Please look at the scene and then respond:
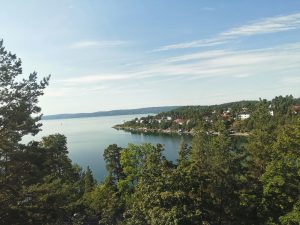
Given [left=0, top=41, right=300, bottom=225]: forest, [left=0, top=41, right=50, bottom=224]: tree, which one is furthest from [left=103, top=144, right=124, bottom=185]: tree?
[left=0, top=41, right=50, bottom=224]: tree

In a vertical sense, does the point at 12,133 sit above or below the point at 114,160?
above

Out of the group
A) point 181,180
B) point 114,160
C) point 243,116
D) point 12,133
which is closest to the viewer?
point 12,133

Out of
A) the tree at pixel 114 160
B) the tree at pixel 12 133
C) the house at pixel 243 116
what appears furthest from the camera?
the house at pixel 243 116

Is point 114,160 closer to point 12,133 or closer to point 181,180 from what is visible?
point 181,180

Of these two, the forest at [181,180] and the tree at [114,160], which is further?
the tree at [114,160]

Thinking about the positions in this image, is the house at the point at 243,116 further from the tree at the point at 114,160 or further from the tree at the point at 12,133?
the tree at the point at 12,133

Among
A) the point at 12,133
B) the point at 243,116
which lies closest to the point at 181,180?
the point at 12,133

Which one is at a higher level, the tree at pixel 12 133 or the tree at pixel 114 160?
the tree at pixel 12 133

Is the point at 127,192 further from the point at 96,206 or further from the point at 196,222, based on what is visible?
the point at 196,222

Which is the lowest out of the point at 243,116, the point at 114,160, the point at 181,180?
the point at 114,160

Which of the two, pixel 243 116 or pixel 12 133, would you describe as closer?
pixel 12 133

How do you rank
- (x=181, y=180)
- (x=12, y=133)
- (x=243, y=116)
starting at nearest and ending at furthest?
(x=12, y=133) < (x=181, y=180) < (x=243, y=116)

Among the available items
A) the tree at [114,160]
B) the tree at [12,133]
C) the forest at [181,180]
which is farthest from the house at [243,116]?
the tree at [12,133]

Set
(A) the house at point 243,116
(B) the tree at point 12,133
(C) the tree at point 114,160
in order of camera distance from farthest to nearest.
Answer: (A) the house at point 243,116 → (C) the tree at point 114,160 → (B) the tree at point 12,133
